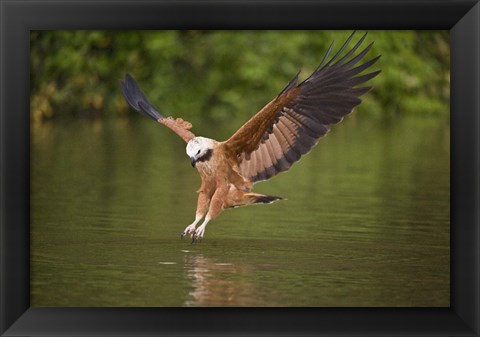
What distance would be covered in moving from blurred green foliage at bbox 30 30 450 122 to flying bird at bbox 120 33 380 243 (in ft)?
34.8

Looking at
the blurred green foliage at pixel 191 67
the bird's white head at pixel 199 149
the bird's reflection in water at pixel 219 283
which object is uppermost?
the blurred green foliage at pixel 191 67

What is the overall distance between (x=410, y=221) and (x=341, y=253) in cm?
142

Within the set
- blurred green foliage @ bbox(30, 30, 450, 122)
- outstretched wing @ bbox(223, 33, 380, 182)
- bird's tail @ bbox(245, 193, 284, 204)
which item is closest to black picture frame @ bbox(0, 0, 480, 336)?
outstretched wing @ bbox(223, 33, 380, 182)

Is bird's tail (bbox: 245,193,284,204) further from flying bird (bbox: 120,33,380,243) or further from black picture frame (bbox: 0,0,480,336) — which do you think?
black picture frame (bbox: 0,0,480,336)

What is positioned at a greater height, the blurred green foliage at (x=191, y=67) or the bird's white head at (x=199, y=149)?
the blurred green foliage at (x=191, y=67)

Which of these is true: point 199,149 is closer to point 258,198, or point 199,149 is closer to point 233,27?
point 258,198

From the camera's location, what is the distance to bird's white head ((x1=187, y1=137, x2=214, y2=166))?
643 centimetres

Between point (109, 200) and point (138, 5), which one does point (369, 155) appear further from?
point (138, 5)

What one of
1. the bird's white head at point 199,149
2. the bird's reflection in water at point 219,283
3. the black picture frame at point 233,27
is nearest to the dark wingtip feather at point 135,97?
the bird's white head at point 199,149

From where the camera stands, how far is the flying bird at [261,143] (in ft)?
21.1

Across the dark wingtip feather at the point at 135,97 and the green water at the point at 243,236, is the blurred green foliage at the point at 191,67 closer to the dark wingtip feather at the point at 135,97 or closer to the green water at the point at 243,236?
the green water at the point at 243,236

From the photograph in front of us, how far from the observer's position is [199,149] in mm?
6508

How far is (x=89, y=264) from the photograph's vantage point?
20.4 feet

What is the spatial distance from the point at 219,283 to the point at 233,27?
125cm
